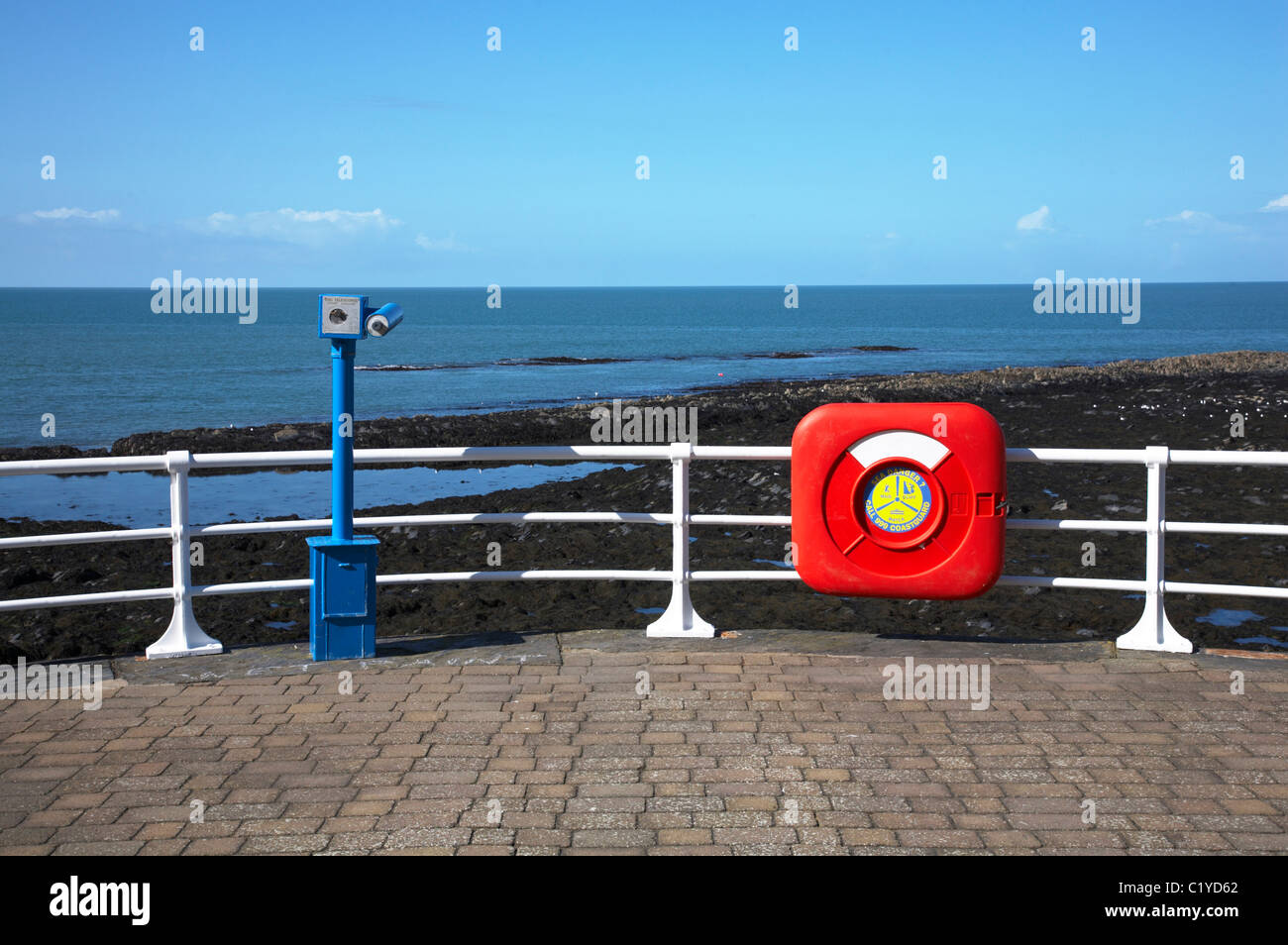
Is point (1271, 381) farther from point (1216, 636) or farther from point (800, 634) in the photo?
point (800, 634)

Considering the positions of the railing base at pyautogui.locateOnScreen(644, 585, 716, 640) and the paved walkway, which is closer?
the paved walkway

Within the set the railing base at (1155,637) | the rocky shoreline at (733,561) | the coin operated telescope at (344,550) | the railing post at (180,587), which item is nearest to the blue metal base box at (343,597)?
the coin operated telescope at (344,550)

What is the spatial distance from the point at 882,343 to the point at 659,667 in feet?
259

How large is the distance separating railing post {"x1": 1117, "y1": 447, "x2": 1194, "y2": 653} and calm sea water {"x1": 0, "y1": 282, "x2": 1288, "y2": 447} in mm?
32830

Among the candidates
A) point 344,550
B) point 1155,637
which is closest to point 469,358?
point 344,550

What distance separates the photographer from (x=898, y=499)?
6.47 metres

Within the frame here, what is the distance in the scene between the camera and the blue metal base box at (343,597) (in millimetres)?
6383

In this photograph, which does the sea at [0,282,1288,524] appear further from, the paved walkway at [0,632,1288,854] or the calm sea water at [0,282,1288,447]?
the paved walkway at [0,632,1288,854]

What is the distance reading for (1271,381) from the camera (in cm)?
2820

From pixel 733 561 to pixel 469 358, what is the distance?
5712cm

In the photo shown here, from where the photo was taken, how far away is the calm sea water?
44.7 metres

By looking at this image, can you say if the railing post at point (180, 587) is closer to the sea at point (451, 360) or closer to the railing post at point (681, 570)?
the railing post at point (681, 570)

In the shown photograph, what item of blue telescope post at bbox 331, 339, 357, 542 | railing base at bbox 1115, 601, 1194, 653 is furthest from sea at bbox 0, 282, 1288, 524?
railing base at bbox 1115, 601, 1194, 653
